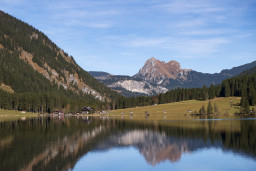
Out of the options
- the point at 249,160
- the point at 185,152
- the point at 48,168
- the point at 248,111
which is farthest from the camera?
the point at 248,111

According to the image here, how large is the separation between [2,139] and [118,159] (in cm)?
3589

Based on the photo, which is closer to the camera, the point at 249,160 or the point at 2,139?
the point at 249,160

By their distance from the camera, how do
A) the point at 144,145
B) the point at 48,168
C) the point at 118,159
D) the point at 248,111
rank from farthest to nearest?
1. the point at 248,111
2. the point at 144,145
3. the point at 118,159
4. the point at 48,168

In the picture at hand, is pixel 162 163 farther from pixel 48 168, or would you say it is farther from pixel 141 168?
pixel 48 168

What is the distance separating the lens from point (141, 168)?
47.4 m

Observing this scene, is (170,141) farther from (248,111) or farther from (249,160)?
(248,111)

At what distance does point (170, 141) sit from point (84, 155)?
85.4ft

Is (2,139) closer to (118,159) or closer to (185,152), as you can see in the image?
(118,159)

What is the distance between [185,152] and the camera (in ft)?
198

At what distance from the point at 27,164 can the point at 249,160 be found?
36721mm

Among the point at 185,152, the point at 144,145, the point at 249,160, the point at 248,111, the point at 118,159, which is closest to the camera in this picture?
the point at 249,160

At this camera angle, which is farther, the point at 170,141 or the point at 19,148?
the point at 170,141

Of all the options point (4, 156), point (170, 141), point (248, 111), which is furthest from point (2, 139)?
point (248, 111)

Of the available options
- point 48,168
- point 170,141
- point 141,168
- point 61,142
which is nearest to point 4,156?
point 48,168
